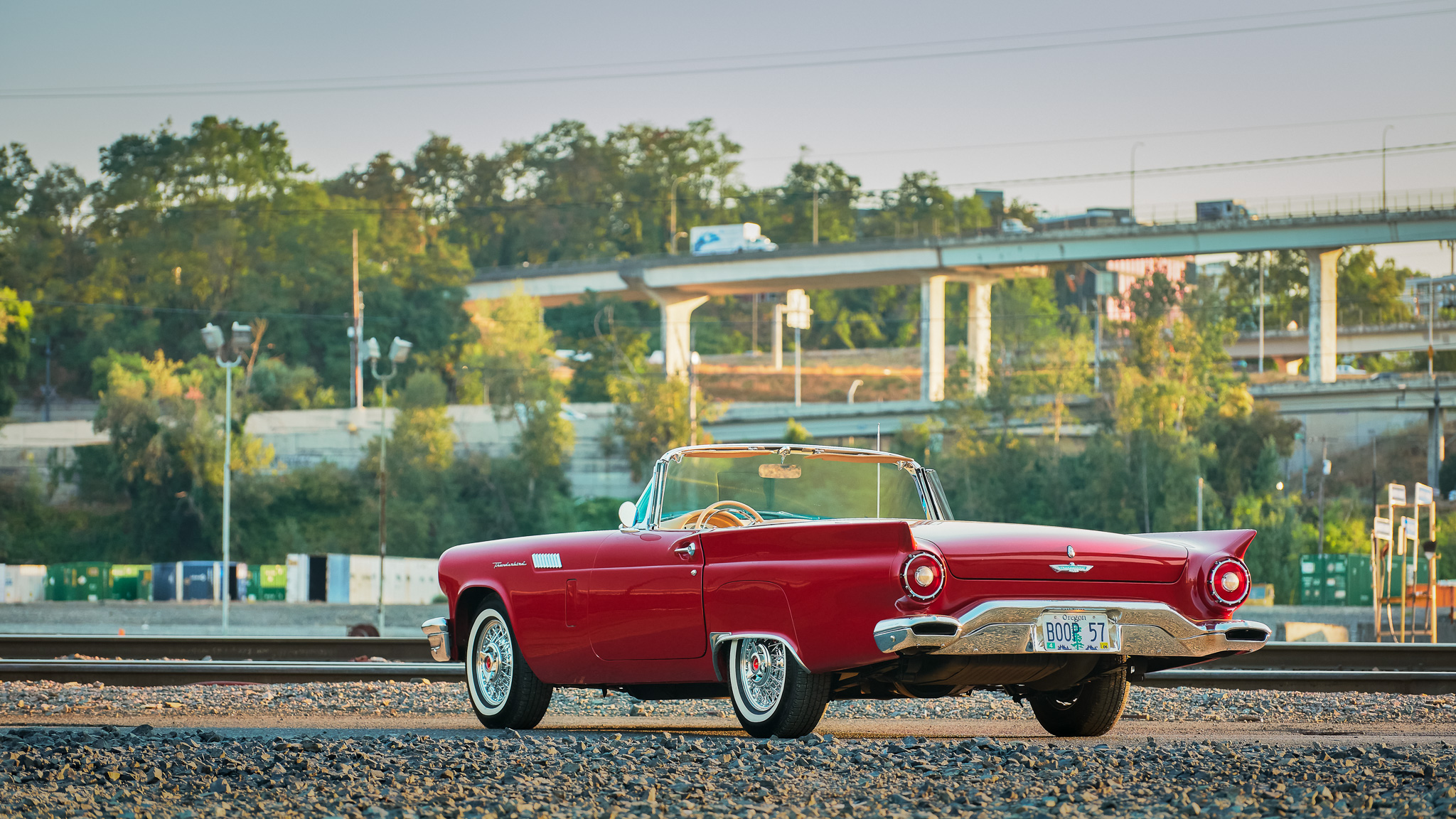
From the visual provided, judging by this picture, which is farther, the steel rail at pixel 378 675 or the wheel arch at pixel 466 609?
the steel rail at pixel 378 675

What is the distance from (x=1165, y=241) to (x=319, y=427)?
1663 inches

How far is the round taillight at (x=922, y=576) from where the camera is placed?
7023mm

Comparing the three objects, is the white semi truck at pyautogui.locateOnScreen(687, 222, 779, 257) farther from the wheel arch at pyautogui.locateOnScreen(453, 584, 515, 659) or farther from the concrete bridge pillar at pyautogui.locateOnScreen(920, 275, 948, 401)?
the wheel arch at pyautogui.locateOnScreen(453, 584, 515, 659)

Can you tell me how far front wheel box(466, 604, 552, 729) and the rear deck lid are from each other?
2.77 m

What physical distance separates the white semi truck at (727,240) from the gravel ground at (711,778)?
289 feet

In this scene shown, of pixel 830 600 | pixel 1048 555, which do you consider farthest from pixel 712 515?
pixel 1048 555

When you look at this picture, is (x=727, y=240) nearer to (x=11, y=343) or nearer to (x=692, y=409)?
(x=692, y=409)

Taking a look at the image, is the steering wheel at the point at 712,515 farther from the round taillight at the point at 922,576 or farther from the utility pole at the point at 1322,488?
the utility pole at the point at 1322,488

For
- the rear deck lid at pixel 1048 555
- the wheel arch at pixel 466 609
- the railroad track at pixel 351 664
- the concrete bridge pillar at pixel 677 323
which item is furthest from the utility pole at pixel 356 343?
the rear deck lid at pixel 1048 555

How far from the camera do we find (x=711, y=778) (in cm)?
662

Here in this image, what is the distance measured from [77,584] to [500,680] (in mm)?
41911

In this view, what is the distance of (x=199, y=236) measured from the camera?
104562 millimetres

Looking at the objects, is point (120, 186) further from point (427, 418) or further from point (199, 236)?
point (427, 418)

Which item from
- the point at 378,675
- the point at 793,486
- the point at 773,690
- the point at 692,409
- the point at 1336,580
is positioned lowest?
the point at 1336,580
